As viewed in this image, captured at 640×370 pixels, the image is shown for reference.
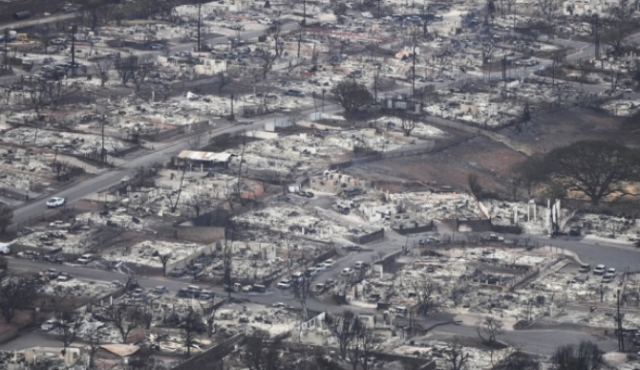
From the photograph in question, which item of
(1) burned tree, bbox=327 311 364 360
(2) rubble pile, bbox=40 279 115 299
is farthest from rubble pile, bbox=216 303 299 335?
(2) rubble pile, bbox=40 279 115 299

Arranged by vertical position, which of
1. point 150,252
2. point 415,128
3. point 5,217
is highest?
point 150,252

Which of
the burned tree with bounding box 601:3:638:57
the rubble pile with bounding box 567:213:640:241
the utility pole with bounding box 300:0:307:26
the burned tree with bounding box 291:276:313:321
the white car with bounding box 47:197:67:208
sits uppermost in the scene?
the burned tree with bounding box 291:276:313:321

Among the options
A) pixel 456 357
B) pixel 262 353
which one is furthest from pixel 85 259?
pixel 456 357

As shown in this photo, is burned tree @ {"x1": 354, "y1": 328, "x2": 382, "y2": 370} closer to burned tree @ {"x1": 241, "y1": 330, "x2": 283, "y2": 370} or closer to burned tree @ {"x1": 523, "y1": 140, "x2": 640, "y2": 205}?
burned tree @ {"x1": 241, "y1": 330, "x2": 283, "y2": 370}

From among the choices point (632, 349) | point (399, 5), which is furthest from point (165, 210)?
point (399, 5)

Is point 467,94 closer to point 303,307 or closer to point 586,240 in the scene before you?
point 586,240

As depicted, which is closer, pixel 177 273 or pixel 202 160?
pixel 177 273

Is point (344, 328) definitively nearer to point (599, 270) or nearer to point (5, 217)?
point (599, 270)
